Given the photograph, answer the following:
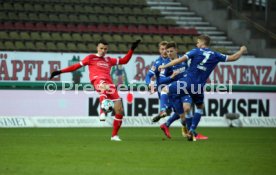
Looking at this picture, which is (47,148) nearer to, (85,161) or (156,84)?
(85,161)

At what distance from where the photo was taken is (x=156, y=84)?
64.3 ft

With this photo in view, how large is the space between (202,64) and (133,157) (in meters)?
4.99

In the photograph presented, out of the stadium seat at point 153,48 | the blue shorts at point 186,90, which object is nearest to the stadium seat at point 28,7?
the stadium seat at point 153,48

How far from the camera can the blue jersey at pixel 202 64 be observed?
16.8 meters

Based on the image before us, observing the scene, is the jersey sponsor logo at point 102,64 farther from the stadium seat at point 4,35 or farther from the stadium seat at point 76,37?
the stadium seat at point 76,37

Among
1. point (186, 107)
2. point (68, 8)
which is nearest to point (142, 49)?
point (68, 8)

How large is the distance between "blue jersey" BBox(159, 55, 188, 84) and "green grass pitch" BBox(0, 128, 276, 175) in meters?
2.23

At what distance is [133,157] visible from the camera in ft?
40.6

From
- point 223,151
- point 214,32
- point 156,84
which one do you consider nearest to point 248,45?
point 214,32

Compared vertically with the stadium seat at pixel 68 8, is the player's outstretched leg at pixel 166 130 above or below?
below

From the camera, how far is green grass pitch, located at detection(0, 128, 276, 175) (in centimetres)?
1041

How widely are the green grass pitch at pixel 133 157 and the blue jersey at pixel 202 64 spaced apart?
56.5 inches

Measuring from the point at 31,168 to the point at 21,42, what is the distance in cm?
1670

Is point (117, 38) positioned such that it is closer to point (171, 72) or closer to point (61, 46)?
point (61, 46)
